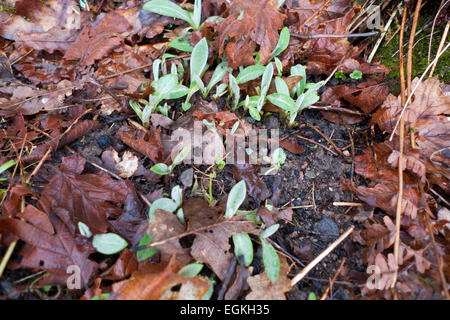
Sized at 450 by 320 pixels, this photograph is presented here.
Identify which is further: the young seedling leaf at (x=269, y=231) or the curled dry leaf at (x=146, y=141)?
the curled dry leaf at (x=146, y=141)

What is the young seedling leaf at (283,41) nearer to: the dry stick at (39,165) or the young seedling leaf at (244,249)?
the young seedling leaf at (244,249)

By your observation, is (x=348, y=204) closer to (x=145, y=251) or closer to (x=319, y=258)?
(x=319, y=258)

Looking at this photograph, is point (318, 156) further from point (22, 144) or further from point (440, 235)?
point (22, 144)

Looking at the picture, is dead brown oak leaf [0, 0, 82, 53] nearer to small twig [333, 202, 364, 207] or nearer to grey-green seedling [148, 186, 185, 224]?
grey-green seedling [148, 186, 185, 224]

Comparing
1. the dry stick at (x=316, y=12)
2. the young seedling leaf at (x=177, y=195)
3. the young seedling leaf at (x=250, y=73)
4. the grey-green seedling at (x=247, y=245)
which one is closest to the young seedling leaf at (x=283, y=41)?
the young seedling leaf at (x=250, y=73)

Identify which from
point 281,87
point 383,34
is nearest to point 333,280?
point 281,87
